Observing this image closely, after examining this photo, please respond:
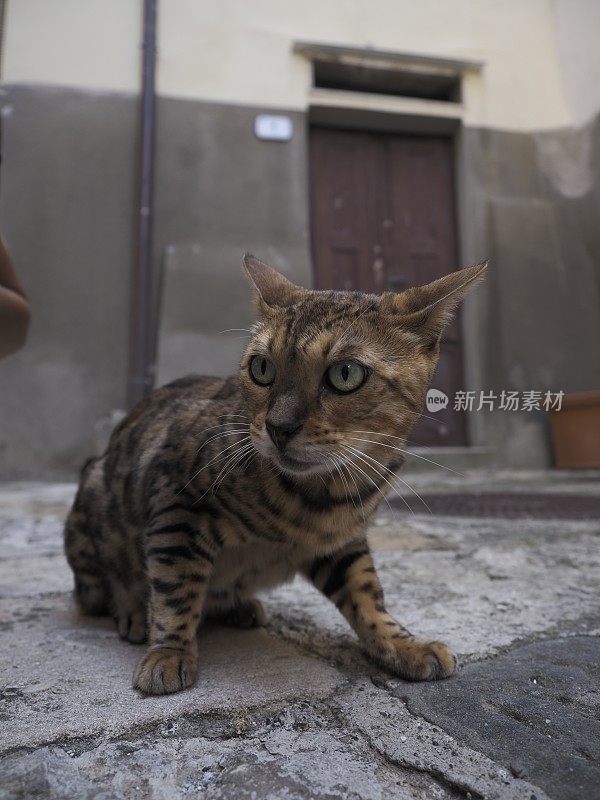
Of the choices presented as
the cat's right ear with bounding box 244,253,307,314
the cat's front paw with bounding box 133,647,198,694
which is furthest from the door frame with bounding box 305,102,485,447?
the cat's front paw with bounding box 133,647,198,694

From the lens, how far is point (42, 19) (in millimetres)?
5504

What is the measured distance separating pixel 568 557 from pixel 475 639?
0.97m

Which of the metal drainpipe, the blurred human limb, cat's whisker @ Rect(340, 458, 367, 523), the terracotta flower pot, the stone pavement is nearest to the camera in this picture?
the stone pavement

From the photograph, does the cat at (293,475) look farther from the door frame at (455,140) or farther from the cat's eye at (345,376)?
the door frame at (455,140)

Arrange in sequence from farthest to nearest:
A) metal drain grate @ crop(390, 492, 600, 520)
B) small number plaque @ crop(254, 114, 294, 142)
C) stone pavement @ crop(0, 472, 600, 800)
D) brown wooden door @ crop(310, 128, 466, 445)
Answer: brown wooden door @ crop(310, 128, 466, 445), small number plaque @ crop(254, 114, 294, 142), metal drain grate @ crop(390, 492, 600, 520), stone pavement @ crop(0, 472, 600, 800)

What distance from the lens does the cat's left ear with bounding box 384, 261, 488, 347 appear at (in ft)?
4.24

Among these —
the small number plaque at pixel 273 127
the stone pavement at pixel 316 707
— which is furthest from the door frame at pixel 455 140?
the stone pavement at pixel 316 707

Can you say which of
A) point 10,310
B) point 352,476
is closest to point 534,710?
point 352,476

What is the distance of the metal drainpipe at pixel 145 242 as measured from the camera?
17.9 feet

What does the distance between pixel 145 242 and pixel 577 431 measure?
3.90 metres

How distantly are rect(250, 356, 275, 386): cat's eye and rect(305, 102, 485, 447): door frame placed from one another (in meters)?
4.67

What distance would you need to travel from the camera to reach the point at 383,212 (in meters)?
6.22

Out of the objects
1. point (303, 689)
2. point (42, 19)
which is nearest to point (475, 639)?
point (303, 689)

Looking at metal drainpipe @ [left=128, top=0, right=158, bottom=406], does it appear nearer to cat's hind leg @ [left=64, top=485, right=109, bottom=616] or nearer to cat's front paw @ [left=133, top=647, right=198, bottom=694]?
cat's hind leg @ [left=64, top=485, right=109, bottom=616]
